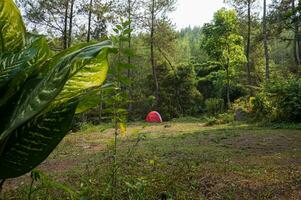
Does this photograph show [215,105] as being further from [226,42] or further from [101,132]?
[101,132]

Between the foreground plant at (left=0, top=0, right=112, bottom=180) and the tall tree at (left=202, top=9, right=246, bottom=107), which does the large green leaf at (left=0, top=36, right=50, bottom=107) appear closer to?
the foreground plant at (left=0, top=0, right=112, bottom=180)

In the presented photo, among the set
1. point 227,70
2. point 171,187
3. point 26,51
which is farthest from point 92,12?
point 26,51

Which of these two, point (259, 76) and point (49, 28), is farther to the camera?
point (259, 76)

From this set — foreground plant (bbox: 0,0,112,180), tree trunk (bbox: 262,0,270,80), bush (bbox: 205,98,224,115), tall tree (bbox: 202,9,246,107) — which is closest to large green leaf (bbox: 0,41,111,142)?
foreground plant (bbox: 0,0,112,180)

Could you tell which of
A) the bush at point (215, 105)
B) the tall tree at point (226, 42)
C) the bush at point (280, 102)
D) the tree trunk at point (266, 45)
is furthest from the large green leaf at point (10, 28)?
the bush at point (215, 105)

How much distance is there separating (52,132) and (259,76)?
25.6m

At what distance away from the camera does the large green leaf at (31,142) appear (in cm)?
74

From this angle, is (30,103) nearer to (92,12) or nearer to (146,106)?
(92,12)

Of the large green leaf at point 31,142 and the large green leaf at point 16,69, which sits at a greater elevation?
the large green leaf at point 16,69

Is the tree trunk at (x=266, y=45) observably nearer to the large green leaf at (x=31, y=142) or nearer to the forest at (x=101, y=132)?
the forest at (x=101, y=132)

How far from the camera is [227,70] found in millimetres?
18984

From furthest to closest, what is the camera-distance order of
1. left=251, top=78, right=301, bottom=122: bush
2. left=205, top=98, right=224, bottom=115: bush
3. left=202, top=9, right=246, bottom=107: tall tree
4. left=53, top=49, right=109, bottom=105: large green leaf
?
1. left=205, top=98, right=224, bottom=115: bush
2. left=202, top=9, right=246, bottom=107: tall tree
3. left=251, top=78, right=301, bottom=122: bush
4. left=53, top=49, right=109, bottom=105: large green leaf

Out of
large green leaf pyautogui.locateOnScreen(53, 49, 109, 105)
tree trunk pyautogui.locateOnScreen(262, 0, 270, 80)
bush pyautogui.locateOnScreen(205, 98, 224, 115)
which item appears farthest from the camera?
bush pyautogui.locateOnScreen(205, 98, 224, 115)

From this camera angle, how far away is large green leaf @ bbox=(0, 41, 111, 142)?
68 centimetres
